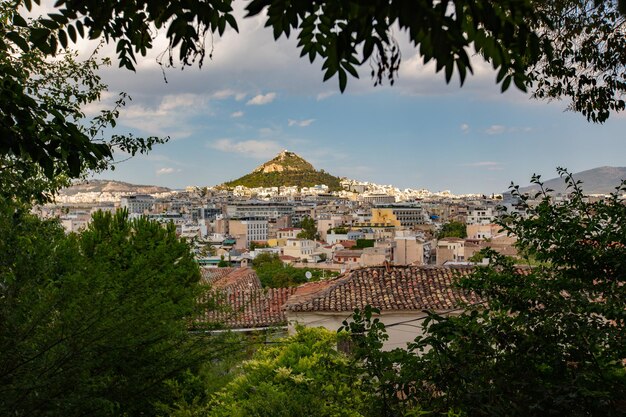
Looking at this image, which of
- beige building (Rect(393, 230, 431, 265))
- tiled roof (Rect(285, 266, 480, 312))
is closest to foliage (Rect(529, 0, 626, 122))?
tiled roof (Rect(285, 266, 480, 312))

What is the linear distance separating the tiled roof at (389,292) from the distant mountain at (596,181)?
13.8 feet

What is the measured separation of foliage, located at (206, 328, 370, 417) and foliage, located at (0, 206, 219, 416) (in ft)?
1.52

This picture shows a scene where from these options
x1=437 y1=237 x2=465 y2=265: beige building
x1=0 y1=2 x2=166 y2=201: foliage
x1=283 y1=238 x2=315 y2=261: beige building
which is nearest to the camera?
x1=0 y1=2 x2=166 y2=201: foliage

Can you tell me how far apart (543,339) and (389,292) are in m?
9.00

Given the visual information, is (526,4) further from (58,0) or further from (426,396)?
(426,396)

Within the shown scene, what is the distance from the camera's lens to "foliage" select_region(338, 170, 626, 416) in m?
3.44

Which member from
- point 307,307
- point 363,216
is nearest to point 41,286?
point 307,307

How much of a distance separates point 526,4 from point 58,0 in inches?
56.9

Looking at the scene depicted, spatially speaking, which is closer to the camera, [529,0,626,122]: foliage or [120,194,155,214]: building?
[529,0,626,122]: foliage

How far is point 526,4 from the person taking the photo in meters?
1.66

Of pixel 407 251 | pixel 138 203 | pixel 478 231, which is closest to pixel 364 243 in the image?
pixel 478 231

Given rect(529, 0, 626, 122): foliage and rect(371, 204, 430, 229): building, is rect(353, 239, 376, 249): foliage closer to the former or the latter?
rect(371, 204, 430, 229): building

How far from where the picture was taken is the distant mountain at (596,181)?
520 cm

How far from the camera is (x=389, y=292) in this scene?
12.8m
